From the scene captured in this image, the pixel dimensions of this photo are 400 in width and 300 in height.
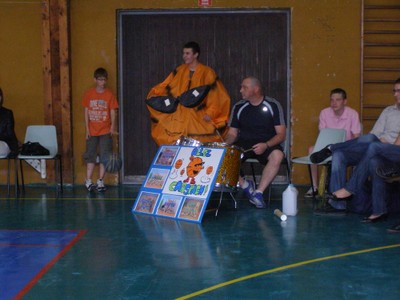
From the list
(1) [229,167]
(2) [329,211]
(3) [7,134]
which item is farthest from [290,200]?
(3) [7,134]

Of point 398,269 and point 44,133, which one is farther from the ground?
point 44,133

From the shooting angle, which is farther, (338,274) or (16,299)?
(338,274)

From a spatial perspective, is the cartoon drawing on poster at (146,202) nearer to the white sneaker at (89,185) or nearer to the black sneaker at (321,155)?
the black sneaker at (321,155)

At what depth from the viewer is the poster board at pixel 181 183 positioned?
18.7 feet

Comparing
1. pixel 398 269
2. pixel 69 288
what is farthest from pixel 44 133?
pixel 398 269

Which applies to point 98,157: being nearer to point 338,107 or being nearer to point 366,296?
point 338,107

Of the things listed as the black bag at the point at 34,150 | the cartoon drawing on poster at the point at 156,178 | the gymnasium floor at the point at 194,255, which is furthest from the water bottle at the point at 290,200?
the black bag at the point at 34,150

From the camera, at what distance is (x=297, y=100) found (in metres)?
8.15

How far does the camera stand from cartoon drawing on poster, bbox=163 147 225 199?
5.74 m

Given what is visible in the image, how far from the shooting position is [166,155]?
6.25 m

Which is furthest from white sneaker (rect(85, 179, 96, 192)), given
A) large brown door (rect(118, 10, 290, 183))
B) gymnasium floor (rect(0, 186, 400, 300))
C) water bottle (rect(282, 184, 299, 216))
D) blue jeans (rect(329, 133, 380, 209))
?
blue jeans (rect(329, 133, 380, 209))

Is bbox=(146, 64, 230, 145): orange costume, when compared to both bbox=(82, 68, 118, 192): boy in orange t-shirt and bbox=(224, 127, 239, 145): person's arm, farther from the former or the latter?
bbox=(82, 68, 118, 192): boy in orange t-shirt

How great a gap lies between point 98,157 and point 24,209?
1869 mm

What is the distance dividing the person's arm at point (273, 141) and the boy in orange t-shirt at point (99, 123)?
2.17 meters
